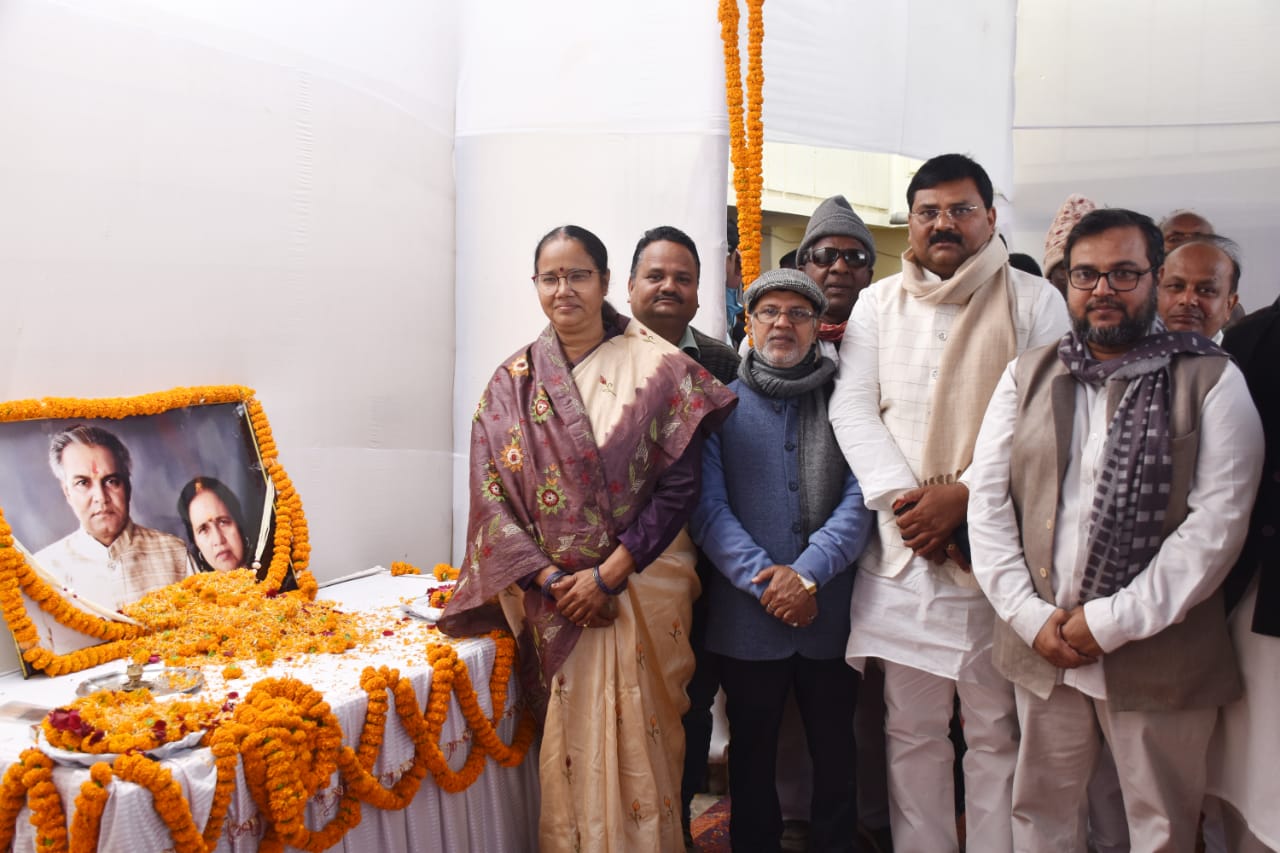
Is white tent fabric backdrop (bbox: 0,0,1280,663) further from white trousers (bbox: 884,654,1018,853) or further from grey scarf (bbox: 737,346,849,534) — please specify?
white trousers (bbox: 884,654,1018,853)

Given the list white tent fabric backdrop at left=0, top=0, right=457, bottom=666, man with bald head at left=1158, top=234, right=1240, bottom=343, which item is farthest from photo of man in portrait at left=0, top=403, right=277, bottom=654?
man with bald head at left=1158, top=234, right=1240, bottom=343

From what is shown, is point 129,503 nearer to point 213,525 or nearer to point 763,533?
point 213,525

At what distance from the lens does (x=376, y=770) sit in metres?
1.96

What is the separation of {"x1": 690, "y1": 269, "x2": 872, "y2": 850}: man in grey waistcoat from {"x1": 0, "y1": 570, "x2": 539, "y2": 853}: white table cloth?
21.7 inches

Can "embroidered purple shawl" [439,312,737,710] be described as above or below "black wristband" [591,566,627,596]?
above

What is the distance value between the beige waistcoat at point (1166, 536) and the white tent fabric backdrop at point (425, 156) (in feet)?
5.37

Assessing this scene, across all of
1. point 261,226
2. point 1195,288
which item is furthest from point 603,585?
point 1195,288

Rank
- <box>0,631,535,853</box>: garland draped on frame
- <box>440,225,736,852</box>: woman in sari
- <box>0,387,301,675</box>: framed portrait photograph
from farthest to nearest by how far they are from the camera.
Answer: <box>440,225,736,852</box>: woman in sari < <box>0,387,301,675</box>: framed portrait photograph < <box>0,631,535,853</box>: garland draped on frame

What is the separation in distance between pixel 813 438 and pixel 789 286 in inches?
14.7

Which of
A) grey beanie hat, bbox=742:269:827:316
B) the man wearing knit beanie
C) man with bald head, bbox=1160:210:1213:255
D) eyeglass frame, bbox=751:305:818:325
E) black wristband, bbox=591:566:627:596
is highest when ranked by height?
man with bald head, bbox=1160:210:1213:255

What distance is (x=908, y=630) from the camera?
7.22 feet

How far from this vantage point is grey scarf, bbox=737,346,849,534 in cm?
A: 231

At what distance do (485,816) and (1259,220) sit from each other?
13.4 ft

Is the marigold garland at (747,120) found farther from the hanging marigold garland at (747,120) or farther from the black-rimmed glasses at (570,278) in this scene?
the black-rimmed glasses at (570,278)
